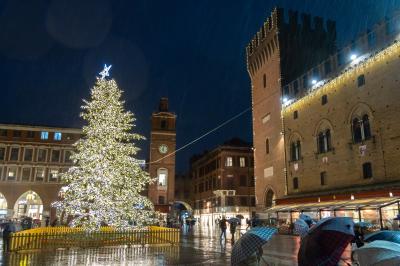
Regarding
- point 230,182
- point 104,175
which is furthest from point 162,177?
point 104,175

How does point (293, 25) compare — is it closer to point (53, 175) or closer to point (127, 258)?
point (127, 258)

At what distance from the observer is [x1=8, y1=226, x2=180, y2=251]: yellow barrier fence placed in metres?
18.3

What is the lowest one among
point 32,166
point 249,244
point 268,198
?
point 249,244

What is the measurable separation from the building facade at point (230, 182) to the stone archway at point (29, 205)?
90.1 feet

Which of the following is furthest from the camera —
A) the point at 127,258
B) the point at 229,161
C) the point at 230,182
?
the point at 229,161

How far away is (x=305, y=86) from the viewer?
34375 mm

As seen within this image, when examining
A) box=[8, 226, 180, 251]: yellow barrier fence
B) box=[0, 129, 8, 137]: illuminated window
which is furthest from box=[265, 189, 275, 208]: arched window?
box=[0, 129, 8, 137]: illuminated window

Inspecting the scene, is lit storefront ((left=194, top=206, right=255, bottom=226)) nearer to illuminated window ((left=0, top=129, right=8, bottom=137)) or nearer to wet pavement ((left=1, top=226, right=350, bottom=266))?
illuminated window ((left=0, top=129, right=8, bottom=137))

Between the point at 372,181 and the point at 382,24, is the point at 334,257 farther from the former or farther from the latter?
the point at 382,24

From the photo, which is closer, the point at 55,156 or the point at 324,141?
the point at 324,141

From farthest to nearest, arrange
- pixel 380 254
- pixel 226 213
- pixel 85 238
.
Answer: pixel 226 213
pixel 85 238
pixel 380 254

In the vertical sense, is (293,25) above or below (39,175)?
above

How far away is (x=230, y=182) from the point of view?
63938mm

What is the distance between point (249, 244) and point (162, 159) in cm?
5733
